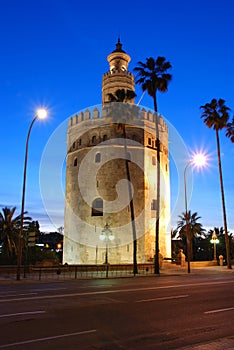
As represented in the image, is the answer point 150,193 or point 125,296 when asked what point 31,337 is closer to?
point 125,296

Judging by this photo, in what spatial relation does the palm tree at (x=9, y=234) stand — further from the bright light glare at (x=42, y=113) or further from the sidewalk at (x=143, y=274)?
the bright light glare at (x=42, y=113)

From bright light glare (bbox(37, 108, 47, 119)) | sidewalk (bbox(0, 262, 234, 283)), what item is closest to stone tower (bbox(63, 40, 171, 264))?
sidewalk (bbox(0, 262, 234, 283))

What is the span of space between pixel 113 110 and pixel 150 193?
10695 millimetres

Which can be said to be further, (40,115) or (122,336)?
(40,115)

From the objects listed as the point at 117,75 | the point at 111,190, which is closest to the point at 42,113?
the point at 111,190

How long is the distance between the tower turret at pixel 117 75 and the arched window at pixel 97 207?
1353 centimetres

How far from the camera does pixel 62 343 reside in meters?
5.91

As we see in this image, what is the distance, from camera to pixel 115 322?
7.58 metres

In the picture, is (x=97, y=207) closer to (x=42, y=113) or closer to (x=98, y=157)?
(x=98, y=157)

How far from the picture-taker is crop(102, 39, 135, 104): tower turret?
43.3m

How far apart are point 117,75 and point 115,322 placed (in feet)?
128

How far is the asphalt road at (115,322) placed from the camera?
→ 5977mm

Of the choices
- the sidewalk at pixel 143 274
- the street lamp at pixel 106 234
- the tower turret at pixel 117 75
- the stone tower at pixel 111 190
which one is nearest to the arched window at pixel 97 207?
the stone tower at pixel 111 190

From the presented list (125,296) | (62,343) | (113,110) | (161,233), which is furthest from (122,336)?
(161,233)
